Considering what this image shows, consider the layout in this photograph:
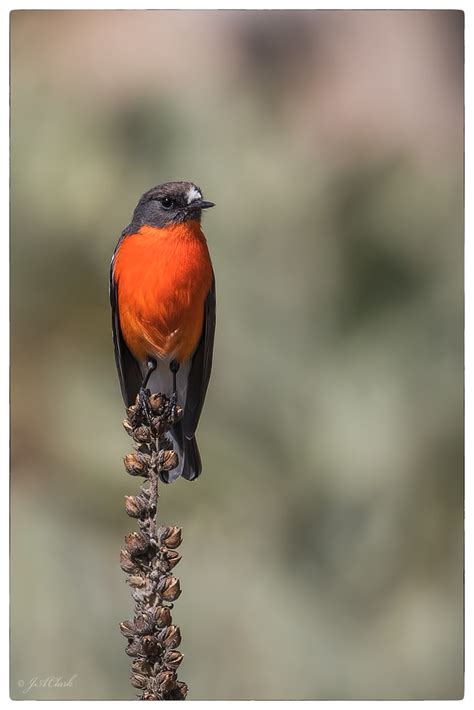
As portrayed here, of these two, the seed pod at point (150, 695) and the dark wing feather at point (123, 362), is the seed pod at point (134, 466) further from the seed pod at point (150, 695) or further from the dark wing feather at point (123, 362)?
the dark wing feather at point (123, 362)

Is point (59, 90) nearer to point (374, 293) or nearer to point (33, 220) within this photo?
point (33, 220)

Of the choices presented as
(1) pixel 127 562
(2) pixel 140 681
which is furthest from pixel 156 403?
(2) pixel 140 681

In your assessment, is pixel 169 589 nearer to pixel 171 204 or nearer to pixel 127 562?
pixel 127 562

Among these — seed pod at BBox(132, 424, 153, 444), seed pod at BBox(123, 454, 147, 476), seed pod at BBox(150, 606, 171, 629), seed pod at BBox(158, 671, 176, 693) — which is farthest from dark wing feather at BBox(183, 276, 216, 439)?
seed pod at BBox(158, 671, 176, 693)

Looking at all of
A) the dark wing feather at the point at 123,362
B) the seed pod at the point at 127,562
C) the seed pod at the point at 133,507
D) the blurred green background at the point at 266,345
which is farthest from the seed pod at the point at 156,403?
the blurred green background at the point at 266,345

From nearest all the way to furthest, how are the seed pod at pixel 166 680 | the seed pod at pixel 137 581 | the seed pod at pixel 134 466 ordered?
1. the seed pod at pixel 166 680
2. the seed pod at pixel 137 581
3. the seed pod at pixel 134 466
